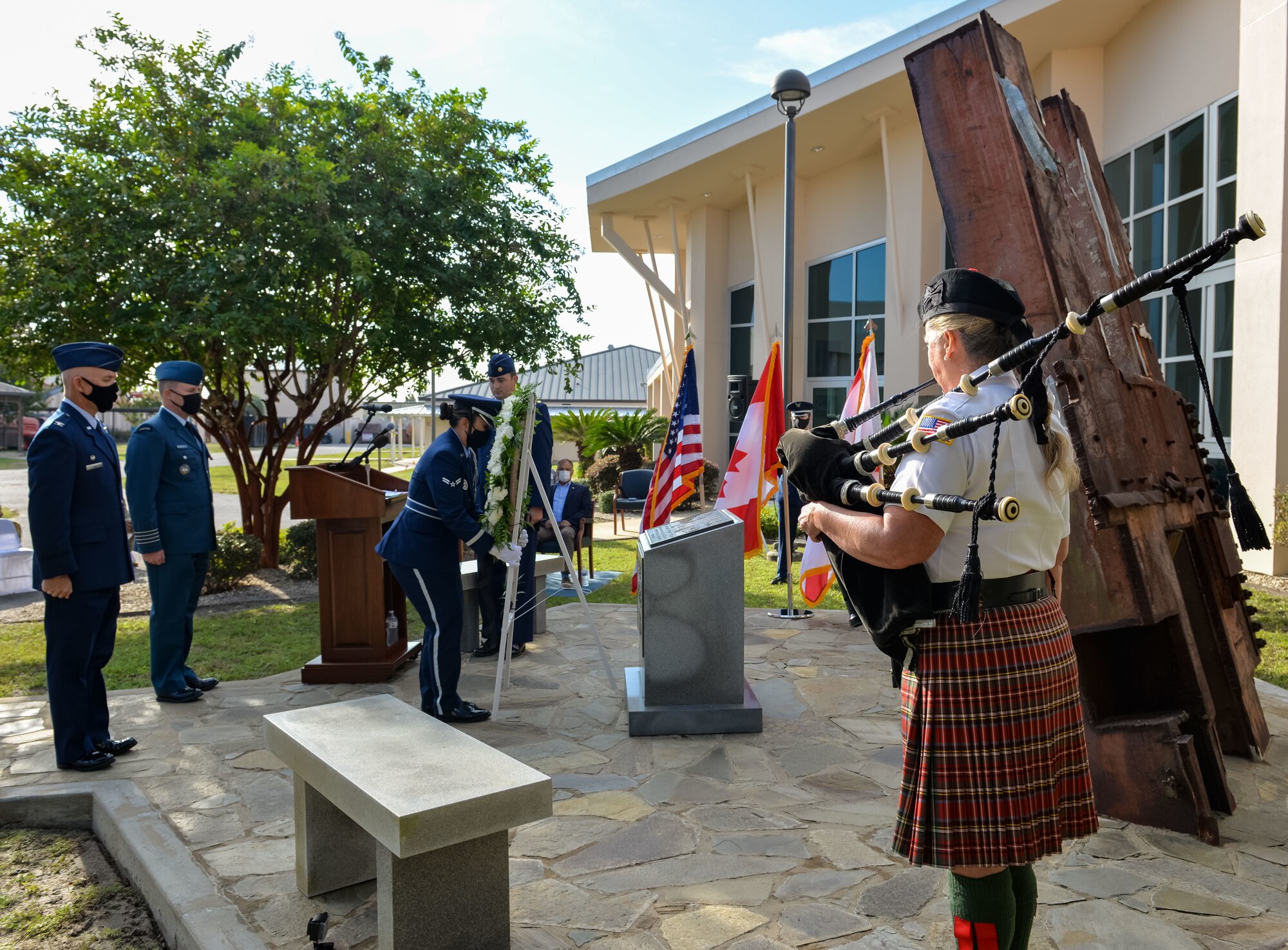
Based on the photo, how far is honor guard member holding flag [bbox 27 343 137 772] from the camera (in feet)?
14.9

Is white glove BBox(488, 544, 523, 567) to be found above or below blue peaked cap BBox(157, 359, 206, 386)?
below

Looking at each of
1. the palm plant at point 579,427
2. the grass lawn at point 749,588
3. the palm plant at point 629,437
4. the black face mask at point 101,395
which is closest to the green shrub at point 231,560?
the grass lawn at point 749,588

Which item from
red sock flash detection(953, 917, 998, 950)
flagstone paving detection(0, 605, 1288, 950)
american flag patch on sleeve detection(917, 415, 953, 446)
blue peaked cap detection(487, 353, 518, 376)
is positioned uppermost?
blue peaked cap detection(487, 353, 518, 376)

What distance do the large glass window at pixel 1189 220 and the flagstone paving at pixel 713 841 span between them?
7.07m

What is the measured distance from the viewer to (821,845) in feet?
12.4

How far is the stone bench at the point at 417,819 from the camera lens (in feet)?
8.95

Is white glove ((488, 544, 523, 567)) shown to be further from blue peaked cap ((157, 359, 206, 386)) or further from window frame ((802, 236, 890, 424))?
window frame ((802, 236, 890, 424))

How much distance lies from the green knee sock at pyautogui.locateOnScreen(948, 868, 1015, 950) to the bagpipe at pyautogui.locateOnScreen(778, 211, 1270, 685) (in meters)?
0.60

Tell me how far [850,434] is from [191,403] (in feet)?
17.0

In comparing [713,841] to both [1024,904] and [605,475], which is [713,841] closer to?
[1024,904]

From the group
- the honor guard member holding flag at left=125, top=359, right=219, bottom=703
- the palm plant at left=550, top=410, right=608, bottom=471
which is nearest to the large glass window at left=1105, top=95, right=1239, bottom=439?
the honor guard member holding flag at left=125, top=359, right=219, bottom=703

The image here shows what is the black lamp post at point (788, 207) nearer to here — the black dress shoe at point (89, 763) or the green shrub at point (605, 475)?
the black dress shoe at point (89, 763)

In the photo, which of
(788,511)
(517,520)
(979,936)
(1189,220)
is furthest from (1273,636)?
(1189,220)

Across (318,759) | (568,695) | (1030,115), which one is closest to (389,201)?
(568,695)
